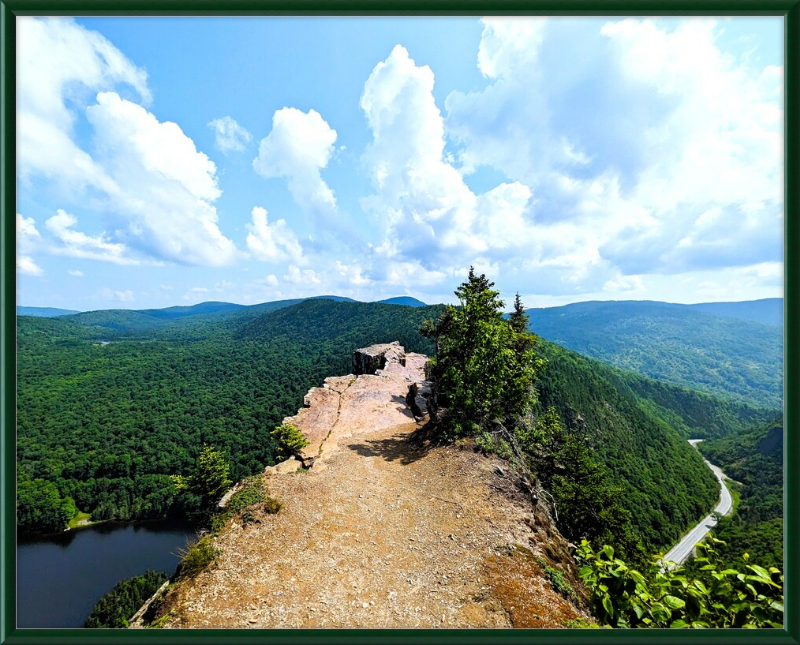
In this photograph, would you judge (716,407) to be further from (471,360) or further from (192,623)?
(192,623)

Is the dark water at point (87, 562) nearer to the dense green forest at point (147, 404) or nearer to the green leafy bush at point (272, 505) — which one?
the dense green forest at point (147, 404)

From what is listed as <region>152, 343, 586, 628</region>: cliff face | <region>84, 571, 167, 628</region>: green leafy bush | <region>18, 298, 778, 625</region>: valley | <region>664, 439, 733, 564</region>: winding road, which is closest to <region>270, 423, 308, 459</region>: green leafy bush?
<region>152, 343, 586, 628</region>: cliff face

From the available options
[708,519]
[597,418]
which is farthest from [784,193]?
[708,519]

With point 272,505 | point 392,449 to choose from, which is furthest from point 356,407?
point 272,505

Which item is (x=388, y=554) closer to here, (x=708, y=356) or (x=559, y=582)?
(x=559, y=582)

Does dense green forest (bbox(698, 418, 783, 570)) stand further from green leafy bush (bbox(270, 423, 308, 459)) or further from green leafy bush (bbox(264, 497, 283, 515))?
green leafy bush (bbox(264, 497, 283, 515))
